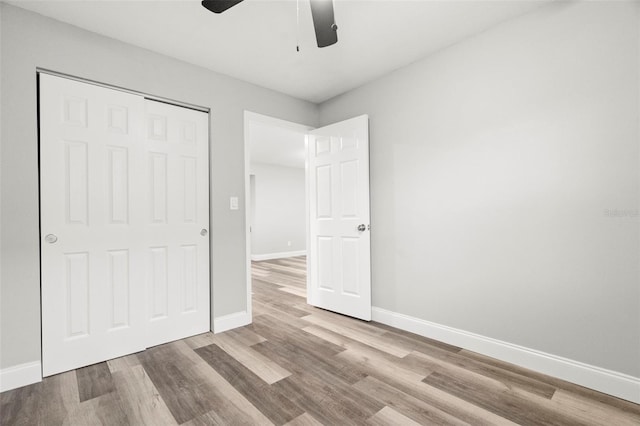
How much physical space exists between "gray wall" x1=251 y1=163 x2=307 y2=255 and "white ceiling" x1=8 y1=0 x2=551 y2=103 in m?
5.16

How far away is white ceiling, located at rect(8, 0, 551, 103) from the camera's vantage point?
2.06 m

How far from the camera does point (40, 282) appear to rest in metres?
2.10

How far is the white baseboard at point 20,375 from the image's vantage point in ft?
6.33

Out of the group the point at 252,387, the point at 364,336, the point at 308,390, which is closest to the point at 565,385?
the point at 364,336

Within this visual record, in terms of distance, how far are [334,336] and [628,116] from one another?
106 inches

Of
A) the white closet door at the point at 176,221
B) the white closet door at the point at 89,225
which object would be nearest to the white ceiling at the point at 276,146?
the white closet door at the point at 176,221

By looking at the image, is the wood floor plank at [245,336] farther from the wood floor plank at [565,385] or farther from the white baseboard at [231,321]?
the wood floor plank at [565,385]

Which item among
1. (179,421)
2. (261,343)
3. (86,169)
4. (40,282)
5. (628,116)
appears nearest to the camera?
(179,421)

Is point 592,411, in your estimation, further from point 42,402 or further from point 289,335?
point 42,402

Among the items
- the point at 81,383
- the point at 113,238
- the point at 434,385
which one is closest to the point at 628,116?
the point at 434,385

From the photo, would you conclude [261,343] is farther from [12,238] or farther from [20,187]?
[20,187]

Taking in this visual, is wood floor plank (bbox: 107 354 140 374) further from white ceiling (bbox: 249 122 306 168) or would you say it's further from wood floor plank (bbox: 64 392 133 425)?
white ceiling (bbox: 249 122 306 168)

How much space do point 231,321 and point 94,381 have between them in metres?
1.17

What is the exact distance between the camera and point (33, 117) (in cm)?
210
